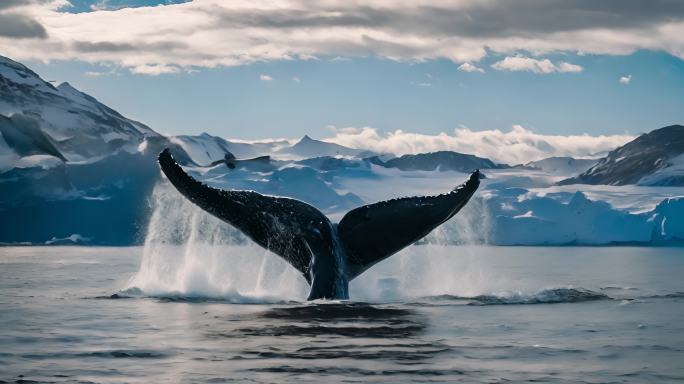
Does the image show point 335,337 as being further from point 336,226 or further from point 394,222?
point 336,226

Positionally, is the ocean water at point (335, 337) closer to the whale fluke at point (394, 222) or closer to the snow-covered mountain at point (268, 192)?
the whale fluke at point (394, 222)

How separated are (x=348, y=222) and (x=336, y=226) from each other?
227mm

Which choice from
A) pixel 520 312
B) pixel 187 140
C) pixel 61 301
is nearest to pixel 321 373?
pixel 520 312

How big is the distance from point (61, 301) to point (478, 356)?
346 inches

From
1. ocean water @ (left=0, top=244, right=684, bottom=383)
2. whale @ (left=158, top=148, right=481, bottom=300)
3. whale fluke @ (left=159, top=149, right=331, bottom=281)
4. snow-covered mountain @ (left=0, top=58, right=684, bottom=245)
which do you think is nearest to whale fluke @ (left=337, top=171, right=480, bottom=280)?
whale @ (left=158, top=148, right=481, bottom=300)

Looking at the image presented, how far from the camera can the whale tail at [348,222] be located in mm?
13117

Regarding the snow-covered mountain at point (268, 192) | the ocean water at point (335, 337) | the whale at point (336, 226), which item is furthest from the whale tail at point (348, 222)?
the snow-covered mountain at point (268, 192)

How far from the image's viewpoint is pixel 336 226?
13578mm

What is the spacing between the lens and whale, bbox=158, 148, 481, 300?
13.1m

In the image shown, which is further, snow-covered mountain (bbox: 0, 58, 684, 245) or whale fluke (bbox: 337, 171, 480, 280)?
snow-covered mountain (bbox: 0, 58, 684, 245)

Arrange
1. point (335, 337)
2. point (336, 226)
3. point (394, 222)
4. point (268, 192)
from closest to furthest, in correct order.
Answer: point (335, 337)
point (394, 222)
point (336, 226)
point (268, 192)

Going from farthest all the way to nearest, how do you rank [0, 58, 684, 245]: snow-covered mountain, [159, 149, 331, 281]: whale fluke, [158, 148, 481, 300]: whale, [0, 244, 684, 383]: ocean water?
[0, 58, 684, 245]: snow-covered mountain < [158, 148, 481, 300]: whale < [159, 149, 331, 281]: whale fluke < [0, 244, 684, 383]: ocean water

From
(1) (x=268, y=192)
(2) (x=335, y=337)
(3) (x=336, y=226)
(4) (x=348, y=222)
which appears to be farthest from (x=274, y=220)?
(1) (x=268, y=192)

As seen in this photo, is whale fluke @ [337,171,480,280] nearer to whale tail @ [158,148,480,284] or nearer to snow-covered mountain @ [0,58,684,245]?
whale tail @ [158,148,480,284]
